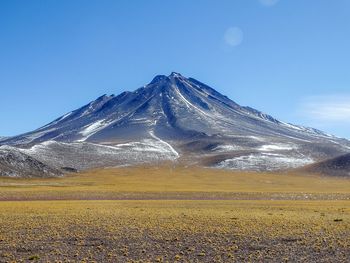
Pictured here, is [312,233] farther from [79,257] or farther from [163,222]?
[79,257]

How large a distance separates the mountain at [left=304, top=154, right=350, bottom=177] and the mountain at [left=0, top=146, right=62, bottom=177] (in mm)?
78824

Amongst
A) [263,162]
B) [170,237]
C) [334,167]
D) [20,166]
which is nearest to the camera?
[170,237]

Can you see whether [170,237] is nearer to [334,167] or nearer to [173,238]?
[173,238]

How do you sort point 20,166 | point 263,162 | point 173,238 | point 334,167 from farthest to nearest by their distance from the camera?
point 263,162, point 334,167, point 20,166, point 173,238

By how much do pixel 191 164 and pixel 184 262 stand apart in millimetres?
137664

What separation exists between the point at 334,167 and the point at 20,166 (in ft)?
309

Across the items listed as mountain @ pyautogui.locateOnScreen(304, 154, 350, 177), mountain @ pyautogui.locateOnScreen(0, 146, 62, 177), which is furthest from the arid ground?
mountain @ pyautogui.locateOnScreen(304, 154, 350, 177)

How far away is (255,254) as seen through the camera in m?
20.8

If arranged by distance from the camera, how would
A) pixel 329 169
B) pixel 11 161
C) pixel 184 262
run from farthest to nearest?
pixel 329 169
pixel 11 161
pixel 184 262

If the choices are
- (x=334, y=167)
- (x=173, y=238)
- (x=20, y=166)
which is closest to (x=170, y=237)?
(x=173, y=238)

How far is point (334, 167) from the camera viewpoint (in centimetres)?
14275

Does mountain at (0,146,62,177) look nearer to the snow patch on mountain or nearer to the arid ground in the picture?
the snow patch on mountain

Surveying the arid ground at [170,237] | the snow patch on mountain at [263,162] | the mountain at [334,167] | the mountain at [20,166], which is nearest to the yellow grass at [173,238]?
the arid ground at [170,237]

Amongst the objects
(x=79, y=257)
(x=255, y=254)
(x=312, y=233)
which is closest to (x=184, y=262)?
(x=255, y=254)
